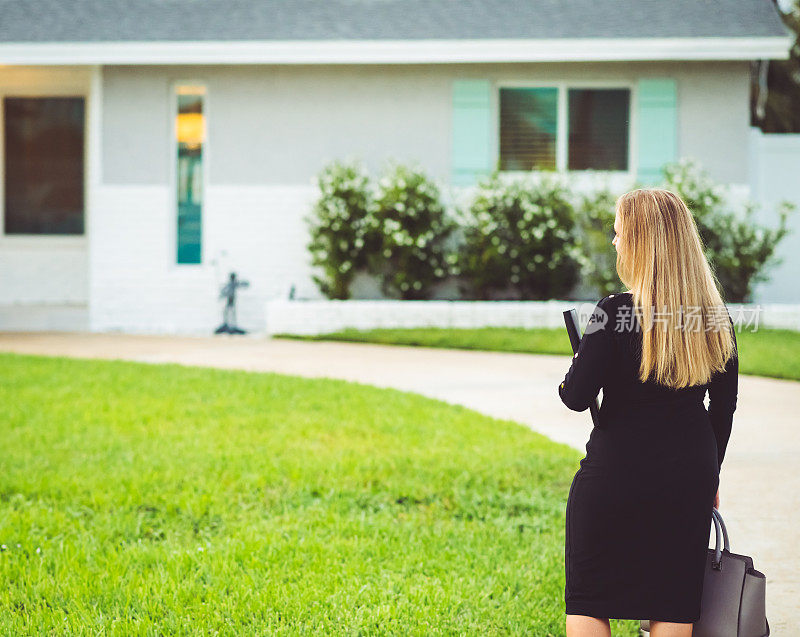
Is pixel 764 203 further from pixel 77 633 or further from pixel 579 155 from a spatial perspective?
pixel 77 633

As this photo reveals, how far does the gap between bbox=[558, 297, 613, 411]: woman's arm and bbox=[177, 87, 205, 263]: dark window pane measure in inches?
471

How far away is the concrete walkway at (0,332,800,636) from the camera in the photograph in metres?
4.52

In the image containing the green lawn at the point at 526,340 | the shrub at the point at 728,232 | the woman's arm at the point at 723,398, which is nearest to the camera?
the woman's arm at the point at 723,398

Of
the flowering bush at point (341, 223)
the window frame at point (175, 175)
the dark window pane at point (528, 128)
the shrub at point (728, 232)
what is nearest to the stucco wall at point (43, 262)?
the window frame at point (175, 175)

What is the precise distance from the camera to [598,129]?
13844 millimetres

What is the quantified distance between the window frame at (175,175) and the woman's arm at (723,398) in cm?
1180

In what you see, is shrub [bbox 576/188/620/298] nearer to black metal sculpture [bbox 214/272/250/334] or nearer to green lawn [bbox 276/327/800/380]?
green lawn [bbox 276/327/800/380]

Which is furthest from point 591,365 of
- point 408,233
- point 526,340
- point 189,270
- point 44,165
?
point 44,165

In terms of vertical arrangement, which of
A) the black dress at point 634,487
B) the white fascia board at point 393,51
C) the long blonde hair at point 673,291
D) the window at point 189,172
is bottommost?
the black dress at point 634,487

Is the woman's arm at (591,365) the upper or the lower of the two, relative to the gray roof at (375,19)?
lower

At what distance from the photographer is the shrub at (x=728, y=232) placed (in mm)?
12552

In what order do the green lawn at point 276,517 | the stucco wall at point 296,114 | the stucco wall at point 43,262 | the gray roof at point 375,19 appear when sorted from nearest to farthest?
the green lawn at point 276,517, the gray roof at point 375,19, the stucco wall at point 296,114, the stucco wall at point 43,262

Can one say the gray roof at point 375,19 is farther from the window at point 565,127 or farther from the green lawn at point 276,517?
the green lawn at point 276,517

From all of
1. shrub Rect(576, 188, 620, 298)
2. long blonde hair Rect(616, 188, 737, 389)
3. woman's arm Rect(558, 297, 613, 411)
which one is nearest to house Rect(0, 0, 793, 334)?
shrub Rect(576, 188, 620, 298)
